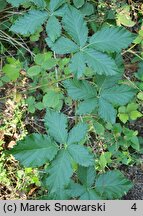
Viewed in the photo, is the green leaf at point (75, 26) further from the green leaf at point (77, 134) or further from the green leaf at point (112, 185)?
the green leaf at point (112, 185)

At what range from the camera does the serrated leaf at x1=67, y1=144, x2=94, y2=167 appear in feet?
4.18

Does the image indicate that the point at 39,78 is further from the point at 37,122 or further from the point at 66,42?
the point at 66,42

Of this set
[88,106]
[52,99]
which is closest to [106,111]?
[88,106]

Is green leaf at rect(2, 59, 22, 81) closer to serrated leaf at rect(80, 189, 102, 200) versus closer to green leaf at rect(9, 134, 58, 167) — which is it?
green leaf at rect(9, 134, 58, 167)

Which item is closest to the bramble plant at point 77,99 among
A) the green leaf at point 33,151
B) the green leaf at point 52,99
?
the green leaf at point 33,151

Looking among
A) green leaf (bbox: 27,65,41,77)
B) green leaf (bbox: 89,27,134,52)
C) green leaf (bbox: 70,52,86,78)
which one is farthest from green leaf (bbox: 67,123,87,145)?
green leaf (bbox: 27,65,41,77)

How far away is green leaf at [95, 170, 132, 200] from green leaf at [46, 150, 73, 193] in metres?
0.19

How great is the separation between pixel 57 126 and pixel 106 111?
0.72 feet

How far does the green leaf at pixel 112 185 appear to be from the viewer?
4.37 feet

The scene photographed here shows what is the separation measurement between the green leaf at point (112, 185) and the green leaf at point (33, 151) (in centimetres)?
25

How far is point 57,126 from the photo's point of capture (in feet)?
4.29

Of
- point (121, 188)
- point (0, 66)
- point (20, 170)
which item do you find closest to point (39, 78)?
point (0, 66)

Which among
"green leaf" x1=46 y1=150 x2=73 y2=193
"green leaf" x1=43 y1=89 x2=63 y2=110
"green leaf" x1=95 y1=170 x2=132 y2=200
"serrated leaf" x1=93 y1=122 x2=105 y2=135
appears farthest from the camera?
"serrated leaf" x1=93 y1=122 x2=105 y2=135

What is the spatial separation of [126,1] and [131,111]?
2.33 feet
